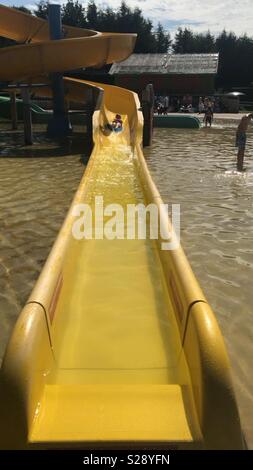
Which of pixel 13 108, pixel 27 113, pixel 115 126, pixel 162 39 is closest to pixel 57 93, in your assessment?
pixel 27 113

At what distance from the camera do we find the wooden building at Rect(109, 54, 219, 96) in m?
33.3

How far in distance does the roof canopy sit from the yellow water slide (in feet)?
101

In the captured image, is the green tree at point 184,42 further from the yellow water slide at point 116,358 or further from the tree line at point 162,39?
the yellow water slide at point 116,358

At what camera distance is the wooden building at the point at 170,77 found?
33344 millimetres

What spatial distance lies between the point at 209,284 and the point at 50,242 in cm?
240

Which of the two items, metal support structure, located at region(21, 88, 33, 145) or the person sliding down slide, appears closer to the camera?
metal support structure, located at region(21, 88, 33, 145)

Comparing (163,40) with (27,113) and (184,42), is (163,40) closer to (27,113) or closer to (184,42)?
(184,42)

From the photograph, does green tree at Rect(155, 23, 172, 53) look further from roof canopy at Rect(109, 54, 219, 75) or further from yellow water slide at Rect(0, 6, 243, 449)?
yellow water slide at Rect(0, 6, 243, 449)

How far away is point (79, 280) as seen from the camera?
4246mm

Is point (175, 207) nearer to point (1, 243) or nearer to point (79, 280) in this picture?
point (1, 243)

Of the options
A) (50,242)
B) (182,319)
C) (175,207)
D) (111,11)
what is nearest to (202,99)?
(175,207)

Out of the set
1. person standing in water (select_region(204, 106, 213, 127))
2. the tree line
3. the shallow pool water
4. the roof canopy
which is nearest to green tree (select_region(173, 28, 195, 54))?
the tree line

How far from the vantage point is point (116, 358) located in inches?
122

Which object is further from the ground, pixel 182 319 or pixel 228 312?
pixel 182 319
